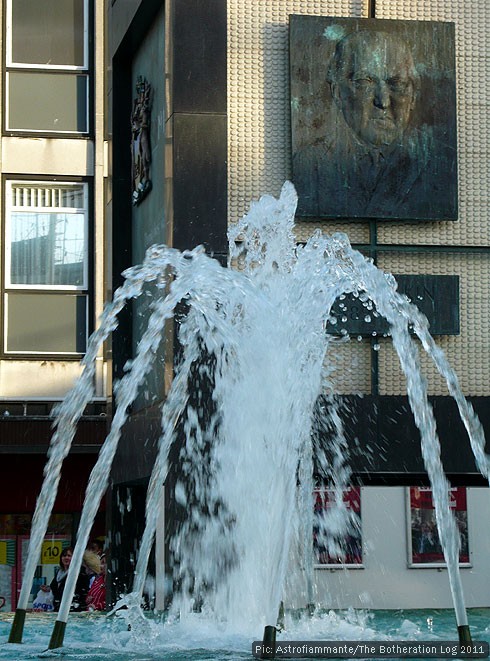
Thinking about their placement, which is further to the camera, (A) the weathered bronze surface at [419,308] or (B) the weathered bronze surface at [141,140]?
(B) the weathered bronze surface at [141,140]

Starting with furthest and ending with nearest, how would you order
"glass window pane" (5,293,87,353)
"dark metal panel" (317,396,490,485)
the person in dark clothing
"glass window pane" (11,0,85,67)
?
"glass window pane" (11,0,85,67) → "glass window pane" (5,293,87,353) → the person in dark clothing → "dark metal panel" (317,396,490,485)

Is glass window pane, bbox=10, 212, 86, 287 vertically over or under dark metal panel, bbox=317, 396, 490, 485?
over

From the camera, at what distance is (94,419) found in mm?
21000

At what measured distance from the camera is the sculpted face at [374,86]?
11.6m

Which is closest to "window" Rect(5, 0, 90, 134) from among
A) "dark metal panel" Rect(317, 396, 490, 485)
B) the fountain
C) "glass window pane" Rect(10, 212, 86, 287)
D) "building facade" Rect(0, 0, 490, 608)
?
"glass window pane" Rect(10, 212, 86, 287)

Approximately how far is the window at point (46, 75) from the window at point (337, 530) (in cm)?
773

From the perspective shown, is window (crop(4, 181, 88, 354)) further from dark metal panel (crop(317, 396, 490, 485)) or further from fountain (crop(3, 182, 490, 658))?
dark metal panel (crop(317, 396, 490, 485))

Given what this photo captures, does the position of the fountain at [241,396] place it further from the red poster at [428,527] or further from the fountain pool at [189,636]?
the red poster at [428,527]

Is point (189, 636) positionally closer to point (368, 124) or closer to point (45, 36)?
point (368, 124)

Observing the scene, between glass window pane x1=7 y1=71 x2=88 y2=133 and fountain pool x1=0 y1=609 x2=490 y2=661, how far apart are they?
12.2 metres

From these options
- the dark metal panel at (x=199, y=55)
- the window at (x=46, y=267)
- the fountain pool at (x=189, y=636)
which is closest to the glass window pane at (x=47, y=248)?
the window at (x=46, y=267)

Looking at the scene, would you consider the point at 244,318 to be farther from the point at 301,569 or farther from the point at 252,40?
the point at 301,569

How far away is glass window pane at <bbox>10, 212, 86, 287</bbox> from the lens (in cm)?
2212

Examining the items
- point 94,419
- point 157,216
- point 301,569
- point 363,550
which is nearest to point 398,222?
point 157,216
